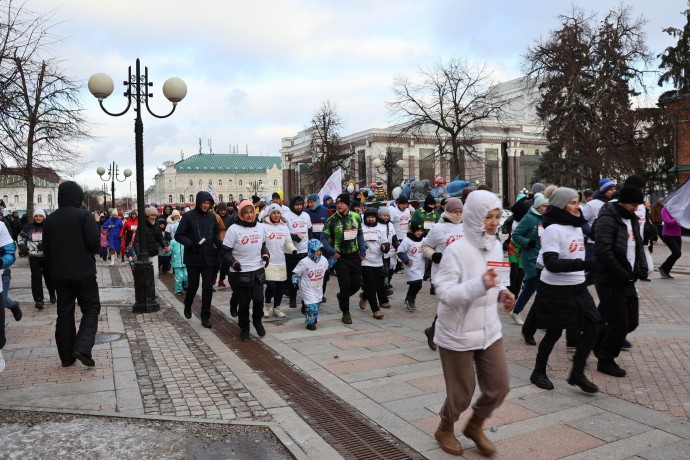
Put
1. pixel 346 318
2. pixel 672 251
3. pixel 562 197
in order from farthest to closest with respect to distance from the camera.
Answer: pixel 672 251 < pixel 346 318 < pixel 562 197

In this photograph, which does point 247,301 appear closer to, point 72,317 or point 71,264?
point 72,317

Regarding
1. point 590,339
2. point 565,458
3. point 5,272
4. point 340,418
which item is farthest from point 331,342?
point 5,272

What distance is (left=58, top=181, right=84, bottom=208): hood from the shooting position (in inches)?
248

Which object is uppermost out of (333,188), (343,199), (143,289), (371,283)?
(333,188)

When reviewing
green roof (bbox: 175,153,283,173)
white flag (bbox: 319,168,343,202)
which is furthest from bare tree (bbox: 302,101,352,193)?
green roof (bbox: 175,153,283,173)

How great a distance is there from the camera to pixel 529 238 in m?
7.88

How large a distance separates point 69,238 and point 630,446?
18.1ft

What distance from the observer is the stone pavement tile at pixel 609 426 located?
14.1 ft

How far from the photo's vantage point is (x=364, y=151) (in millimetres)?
96312

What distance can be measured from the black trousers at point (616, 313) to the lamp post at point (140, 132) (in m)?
7.31

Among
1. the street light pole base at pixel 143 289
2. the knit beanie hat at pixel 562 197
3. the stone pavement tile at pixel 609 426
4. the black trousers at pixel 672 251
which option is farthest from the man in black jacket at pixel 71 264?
the black trousers at pixel 672 251

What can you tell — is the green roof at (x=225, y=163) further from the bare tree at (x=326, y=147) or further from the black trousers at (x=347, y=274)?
the black trousers at (x=347, y=274)

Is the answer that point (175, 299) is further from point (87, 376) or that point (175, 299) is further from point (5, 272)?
point (87, 376)

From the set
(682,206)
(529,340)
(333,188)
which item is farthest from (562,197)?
(333,188)
